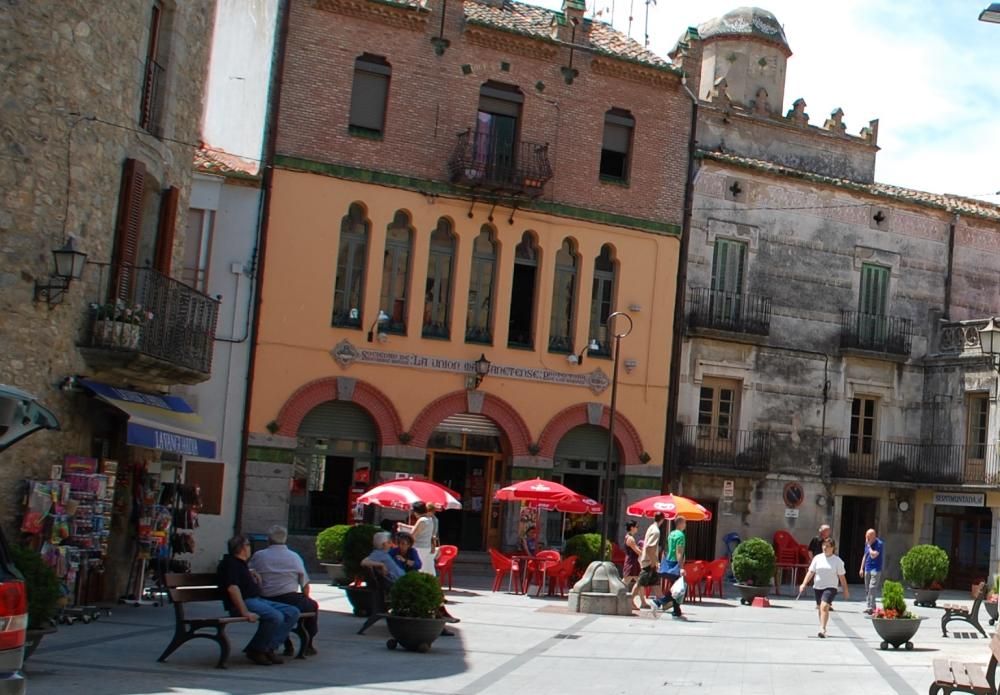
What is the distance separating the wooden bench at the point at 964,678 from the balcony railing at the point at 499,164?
1855 centimetres

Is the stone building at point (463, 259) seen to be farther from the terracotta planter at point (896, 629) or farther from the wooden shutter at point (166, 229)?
the terracotta planter at point (896, 629)

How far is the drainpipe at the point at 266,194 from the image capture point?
2823cm

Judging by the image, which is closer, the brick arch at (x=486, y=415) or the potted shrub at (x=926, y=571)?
the potted shrub at (x=926, y=571)

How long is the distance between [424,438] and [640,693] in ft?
54.2

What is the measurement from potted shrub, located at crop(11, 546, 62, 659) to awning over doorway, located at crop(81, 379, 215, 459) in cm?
535

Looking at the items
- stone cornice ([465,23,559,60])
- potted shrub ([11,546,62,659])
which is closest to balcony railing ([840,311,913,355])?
stone cornice ([465,23,559,60])

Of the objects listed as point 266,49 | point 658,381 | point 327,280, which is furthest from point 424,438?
point 266,49

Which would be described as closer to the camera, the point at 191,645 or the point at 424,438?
the point at 191,645

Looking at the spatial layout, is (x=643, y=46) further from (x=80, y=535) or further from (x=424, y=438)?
(x=80, y=535)

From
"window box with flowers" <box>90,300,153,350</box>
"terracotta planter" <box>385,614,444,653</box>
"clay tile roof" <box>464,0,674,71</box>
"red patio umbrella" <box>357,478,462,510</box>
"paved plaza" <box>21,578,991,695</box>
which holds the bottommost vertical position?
"paved plaza" <box>21,578,991,695</box>

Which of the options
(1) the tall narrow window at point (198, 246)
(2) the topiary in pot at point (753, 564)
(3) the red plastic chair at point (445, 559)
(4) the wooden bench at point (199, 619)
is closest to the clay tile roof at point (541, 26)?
(1) the tall narrow window at point (198, 246)

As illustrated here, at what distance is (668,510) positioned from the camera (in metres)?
26.6

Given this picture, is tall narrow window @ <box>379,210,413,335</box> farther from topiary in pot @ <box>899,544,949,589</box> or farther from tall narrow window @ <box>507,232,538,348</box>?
topiary in pot @ <box>899,544,949,589</box>

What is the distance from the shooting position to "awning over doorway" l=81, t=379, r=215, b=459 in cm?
1900
